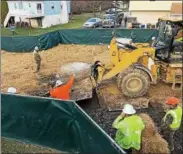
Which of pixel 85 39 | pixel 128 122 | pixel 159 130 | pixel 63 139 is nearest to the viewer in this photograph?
pixel 128 122

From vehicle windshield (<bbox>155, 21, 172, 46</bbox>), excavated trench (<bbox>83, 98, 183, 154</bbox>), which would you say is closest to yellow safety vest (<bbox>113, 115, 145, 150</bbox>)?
excavated trench (<bbox>83, 98, 183, 154</bbox>)

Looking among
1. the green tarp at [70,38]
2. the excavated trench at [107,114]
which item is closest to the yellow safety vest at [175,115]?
the excavated trench at [107,114]

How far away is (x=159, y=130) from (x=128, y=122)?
222 cm

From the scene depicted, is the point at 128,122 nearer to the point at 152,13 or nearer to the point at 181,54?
the point at 181,54

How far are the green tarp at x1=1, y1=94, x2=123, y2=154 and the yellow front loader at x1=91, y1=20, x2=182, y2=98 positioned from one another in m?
3.53

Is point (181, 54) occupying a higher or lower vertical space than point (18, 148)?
higher

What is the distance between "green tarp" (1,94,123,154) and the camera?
7012mm

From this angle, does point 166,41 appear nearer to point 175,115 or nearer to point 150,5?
point 175,115

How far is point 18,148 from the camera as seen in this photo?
7855mm

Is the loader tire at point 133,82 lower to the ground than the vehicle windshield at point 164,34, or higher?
lower

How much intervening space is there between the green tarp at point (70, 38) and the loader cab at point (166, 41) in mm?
8927

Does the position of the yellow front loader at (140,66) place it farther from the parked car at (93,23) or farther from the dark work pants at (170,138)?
the parked car at (93,23)

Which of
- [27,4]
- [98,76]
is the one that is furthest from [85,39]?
[27,4]

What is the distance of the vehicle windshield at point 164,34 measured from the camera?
10998 millimetres
